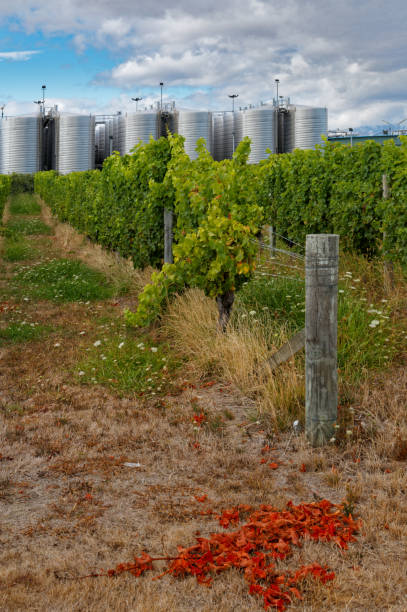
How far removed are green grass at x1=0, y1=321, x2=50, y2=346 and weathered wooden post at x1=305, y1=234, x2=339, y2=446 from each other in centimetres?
439

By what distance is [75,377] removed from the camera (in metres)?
5.91

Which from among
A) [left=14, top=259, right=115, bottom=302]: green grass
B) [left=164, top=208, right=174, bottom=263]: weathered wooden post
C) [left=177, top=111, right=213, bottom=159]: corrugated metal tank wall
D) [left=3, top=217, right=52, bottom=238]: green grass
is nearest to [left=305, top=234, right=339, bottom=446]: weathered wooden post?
[left=164, top=208, right=174, bottom=263]: weathered wooden post

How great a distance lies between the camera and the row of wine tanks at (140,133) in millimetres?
47531

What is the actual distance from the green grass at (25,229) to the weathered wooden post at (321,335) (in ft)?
47.7

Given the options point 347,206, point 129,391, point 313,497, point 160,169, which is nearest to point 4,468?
point 129,391

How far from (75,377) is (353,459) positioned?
9.86ft

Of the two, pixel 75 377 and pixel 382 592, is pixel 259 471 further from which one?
pixel 75 377

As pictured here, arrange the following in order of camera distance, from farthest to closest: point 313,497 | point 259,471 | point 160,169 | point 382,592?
point 160,169 < point 259,471 < point 313,497 < point 382,592

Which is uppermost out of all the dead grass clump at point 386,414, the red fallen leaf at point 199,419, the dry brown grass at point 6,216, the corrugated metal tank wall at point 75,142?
the corrugated metal tank wall at point 75,142

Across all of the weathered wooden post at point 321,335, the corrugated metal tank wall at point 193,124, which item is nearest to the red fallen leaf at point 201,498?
the weathered wooden post at point 321,335

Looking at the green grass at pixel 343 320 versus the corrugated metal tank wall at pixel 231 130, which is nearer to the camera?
the green grass at pixel 343 320

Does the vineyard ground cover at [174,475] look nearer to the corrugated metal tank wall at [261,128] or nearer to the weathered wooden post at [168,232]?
the weathered wooden post at [168,232]

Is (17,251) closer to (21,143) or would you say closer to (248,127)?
(248,127)

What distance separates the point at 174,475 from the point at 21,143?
177 ft
